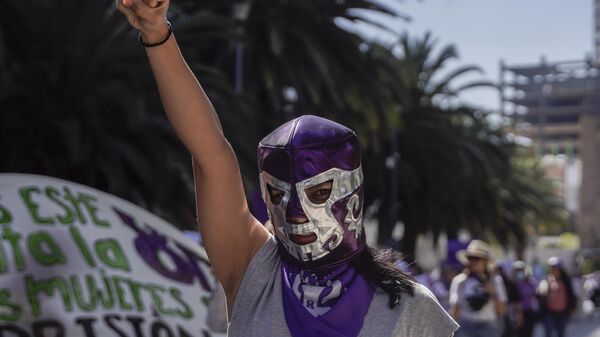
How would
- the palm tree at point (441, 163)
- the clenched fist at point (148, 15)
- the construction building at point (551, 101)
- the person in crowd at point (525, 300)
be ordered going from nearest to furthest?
the clenched fist at point (148, 15) < the person in crowd at point (525, 300) < the palm tree at point (441, 163) < the construction building at point (551, 101)

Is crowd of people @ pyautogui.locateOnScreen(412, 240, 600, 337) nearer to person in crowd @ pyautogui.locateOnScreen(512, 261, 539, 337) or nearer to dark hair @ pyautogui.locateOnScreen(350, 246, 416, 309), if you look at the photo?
person in crowd @ pyautogui.locateOnScreen(512, 261, 539, 337)

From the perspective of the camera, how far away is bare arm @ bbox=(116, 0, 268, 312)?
196 cm

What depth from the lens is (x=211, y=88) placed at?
16.5 meters

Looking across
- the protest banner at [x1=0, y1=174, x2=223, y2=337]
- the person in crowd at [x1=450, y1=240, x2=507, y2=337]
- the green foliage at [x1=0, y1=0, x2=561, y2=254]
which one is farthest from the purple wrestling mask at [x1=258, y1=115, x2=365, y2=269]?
the green foliage at [x1=0, y1=0, x2=561, y2=254]

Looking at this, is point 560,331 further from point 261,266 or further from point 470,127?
point 470,127

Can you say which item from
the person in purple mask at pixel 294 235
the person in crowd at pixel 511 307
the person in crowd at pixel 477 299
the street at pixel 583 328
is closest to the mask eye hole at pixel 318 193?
the person in purple mask at pixel 294 235

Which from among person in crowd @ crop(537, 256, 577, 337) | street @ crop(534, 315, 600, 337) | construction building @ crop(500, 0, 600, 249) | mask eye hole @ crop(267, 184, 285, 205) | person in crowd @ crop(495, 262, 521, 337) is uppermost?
mask eye hole @ crop(267, 184, 285, 205)

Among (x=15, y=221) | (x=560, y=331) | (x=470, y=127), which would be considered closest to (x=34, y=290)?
(x=15, y=221)

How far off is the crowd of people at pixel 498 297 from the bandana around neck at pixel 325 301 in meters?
3.31

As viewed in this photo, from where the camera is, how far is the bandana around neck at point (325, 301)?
1.99 m

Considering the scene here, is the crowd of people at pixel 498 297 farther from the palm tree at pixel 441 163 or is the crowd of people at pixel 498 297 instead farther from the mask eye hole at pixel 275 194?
the palm tree at pixel 441 163

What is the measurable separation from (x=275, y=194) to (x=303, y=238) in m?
0.12

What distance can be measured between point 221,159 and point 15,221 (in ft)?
13.2

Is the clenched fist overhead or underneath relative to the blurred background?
overhead
